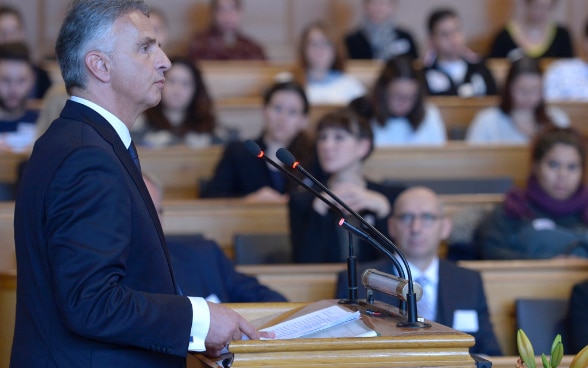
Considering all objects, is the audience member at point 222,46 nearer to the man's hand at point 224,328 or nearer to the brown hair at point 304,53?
the brown hair at point 304,53

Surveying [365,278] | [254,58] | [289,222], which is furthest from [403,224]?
[254,58]

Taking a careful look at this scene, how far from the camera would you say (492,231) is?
181 inches

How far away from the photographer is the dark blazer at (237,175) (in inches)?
207

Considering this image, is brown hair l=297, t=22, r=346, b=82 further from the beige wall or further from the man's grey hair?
the man's grey hair

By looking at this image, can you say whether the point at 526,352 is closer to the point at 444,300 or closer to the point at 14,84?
the point at 444,300

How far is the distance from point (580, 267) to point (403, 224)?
0.82 meters

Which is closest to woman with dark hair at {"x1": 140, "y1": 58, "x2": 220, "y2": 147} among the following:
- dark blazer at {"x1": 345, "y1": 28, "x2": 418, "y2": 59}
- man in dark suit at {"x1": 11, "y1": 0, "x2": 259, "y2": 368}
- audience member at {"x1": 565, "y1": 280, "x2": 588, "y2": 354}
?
dark blazer at {"x1": 345, "y1": 28, "x2": 418, "y2": 59}

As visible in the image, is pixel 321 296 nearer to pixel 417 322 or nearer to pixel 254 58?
pixel 417 322

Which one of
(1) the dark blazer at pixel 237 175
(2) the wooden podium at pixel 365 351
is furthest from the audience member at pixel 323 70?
(2) the wooden podium at pixel 365 351

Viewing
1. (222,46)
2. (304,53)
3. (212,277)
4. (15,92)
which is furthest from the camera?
(222,46)

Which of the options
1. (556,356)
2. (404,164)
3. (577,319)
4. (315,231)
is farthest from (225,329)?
(404,164)

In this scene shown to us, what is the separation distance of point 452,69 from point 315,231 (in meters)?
3.18

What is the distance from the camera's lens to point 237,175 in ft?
17.4

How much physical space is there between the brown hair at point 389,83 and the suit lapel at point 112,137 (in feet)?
13.1
